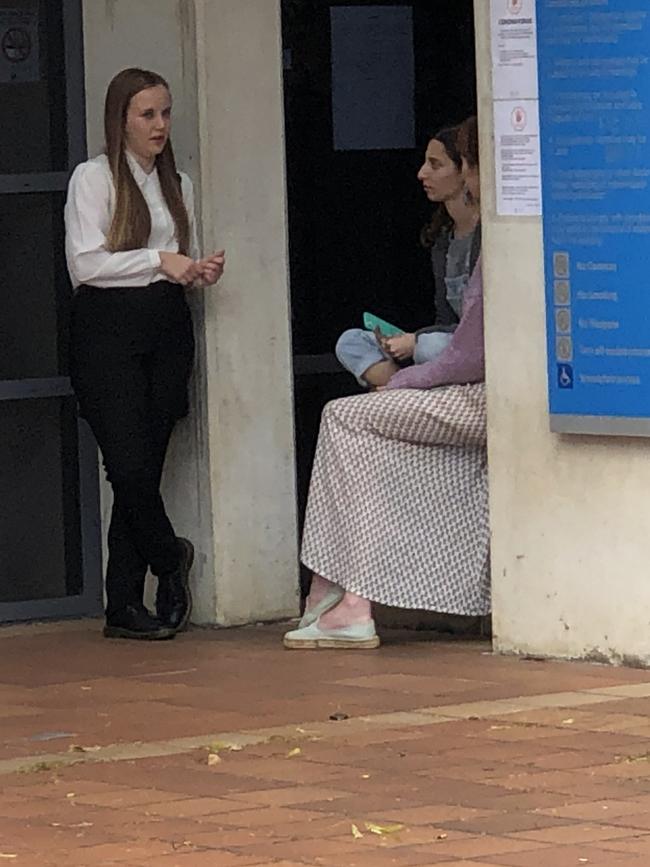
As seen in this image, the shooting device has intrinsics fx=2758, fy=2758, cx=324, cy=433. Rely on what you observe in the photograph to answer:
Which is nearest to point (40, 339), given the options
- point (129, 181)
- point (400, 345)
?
point (129, 181)

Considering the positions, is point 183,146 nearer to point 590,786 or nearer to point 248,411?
point 248,411

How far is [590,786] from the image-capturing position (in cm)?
666

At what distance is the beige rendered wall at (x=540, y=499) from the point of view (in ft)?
27.9

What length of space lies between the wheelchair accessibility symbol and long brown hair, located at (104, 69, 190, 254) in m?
1.81

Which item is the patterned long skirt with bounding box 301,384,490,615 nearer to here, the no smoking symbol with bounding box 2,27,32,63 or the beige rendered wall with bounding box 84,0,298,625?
the beige rendered wall with bounding box 84,0,298,625

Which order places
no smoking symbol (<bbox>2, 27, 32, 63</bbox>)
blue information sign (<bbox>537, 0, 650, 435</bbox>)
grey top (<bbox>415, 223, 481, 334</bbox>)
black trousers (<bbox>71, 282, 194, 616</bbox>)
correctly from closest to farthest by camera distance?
blue information sign (<bbox>537, 0, 650, 435</bbox>)
grey top (<bbox>415, 223, 481, 334</bbox>)
black trousers (<bbox>71, 282, 194, 616</bbox>)
no smoking symbol (<bbox>2, 27, 32, 63</bbox>)

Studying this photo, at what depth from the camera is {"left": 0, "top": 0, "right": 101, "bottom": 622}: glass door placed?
1034 centimetres

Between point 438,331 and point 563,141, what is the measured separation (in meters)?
1.16

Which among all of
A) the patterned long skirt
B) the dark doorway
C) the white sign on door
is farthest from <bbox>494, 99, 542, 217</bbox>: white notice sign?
the dark doorway

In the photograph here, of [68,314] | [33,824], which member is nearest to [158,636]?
[68,314]

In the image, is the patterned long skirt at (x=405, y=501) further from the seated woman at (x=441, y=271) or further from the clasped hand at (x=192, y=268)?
A: the clasped hand at (x=192, y=268)

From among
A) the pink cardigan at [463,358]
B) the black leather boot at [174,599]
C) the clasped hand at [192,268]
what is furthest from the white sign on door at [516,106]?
the black leather boot at [174,599]

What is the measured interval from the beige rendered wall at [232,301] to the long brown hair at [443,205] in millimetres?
651

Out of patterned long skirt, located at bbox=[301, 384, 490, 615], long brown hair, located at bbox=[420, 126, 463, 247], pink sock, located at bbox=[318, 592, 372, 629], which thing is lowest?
pink sock, located at bbox=[318, 592, 372, 629]
